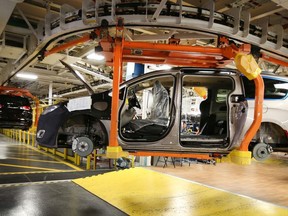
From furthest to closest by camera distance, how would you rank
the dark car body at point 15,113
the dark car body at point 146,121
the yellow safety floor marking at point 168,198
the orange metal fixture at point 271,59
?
1. the dark car body at point 15,113
2. the orange metal fixture at point 271,59
3. the yellow safety floor marking at point 168,198
4. the dark car body at point 146,121

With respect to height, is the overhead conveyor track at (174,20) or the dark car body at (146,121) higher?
the overhead conveyor track at (174,20)

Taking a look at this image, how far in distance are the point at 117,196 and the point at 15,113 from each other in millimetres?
6268

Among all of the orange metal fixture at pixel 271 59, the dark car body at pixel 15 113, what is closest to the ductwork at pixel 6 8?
the orange metal fixture at pixel 271 59

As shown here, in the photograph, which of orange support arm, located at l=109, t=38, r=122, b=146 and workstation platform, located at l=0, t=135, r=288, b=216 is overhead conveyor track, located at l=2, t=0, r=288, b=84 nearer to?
orange support arm, located at l=109, t=38, r=122, b=146

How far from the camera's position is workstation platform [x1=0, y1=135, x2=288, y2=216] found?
14.8 ft

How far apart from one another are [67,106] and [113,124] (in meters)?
1.00

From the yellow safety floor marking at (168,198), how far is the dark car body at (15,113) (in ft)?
14.3

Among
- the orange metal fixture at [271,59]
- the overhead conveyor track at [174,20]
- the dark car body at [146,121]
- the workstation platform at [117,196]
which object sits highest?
the overhead conveyor track at [174,20]

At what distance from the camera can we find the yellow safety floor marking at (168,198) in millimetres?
4434

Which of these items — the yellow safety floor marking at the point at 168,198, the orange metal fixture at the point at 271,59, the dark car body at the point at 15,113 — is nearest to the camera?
the yellow safety floor marking at the point at 168,198

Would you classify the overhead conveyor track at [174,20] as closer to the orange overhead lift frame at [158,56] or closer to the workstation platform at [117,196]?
the orange overhead lift frame at [158,56]

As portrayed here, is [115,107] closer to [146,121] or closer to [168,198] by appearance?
[146,121]

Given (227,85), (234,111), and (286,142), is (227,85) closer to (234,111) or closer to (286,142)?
(234,111)

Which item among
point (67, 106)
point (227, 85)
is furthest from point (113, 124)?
point (227, 85)
